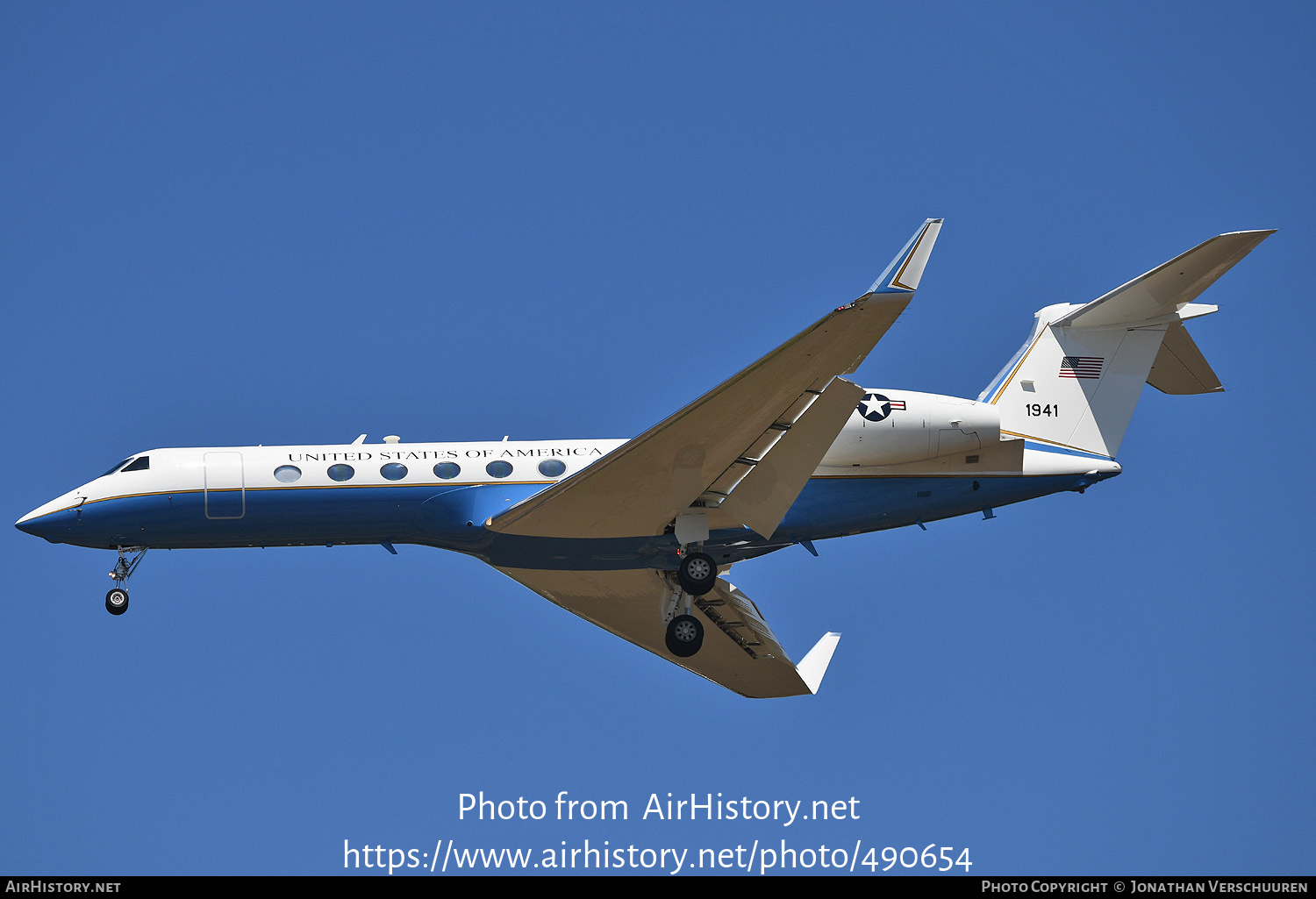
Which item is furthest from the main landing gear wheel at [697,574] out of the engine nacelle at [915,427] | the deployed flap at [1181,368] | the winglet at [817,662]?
the deployed flap at [1181,368]

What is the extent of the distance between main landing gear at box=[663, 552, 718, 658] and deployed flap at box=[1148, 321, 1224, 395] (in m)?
7.64

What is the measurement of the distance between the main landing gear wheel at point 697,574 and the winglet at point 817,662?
16.2ft

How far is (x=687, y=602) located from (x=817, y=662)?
4.07 meters

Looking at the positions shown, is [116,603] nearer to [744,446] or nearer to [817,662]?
[744,446]

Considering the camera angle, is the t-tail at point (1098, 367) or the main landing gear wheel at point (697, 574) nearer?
the main landing gear wheel at point (697, 574)

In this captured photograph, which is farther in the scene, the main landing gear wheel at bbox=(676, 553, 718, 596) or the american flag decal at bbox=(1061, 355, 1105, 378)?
the american flag decal at bbox=(1061, 355, 1105, 378)

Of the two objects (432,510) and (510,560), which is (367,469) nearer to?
(432,510)

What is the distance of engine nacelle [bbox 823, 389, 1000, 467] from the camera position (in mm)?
19438

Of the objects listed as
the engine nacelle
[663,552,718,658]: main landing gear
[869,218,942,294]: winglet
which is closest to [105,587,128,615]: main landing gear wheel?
[663,552,718,658]: main landing gear

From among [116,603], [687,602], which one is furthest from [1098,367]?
[116,603]

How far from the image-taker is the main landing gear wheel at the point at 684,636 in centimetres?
2023

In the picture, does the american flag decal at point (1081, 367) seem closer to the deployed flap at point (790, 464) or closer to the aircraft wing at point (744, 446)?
the deployed flap at point (790, 464)

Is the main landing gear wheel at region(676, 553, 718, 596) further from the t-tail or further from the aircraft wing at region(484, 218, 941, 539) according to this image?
the t-tail
